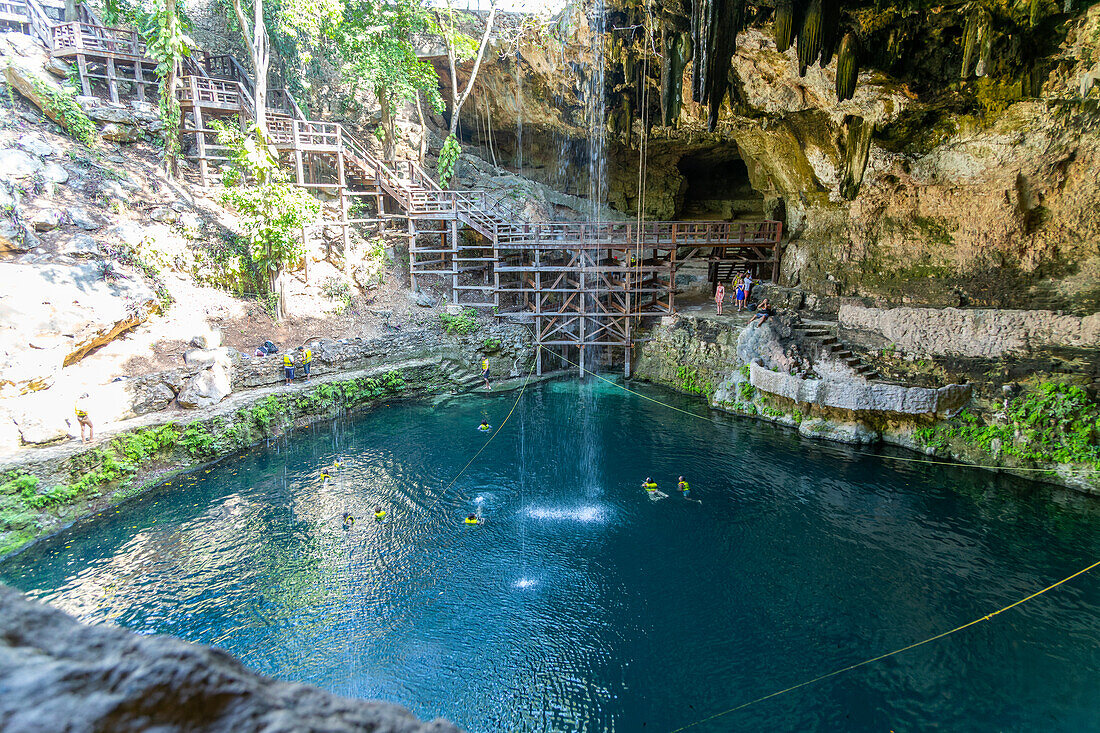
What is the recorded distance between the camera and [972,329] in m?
12.8

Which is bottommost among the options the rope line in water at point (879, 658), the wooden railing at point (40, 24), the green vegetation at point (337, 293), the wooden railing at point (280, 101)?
the rope line in water at point (879, 658)

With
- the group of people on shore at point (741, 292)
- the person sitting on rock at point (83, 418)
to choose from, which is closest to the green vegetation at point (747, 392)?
the group of people on shore at point (741, 292)

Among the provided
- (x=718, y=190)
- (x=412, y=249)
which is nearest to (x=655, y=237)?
(x=412, y=249)

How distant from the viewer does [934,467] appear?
12.7 metres

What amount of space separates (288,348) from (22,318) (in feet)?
20.0

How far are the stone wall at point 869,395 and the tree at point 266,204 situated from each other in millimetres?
15507

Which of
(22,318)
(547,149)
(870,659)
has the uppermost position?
(547,149)

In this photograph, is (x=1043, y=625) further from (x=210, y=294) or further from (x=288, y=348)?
(x=210, y=294)

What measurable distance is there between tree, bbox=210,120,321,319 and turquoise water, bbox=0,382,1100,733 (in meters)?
6.95

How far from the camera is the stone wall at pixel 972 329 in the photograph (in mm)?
11516

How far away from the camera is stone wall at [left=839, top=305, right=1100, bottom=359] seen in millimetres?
11516

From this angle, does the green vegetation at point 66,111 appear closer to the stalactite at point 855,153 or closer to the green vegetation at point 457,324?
the green vegetation at point 457,324

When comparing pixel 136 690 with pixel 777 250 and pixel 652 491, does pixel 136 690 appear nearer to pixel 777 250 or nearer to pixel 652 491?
pixel 652 491

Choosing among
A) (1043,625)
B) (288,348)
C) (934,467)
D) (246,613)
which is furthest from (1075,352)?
(288,348)
